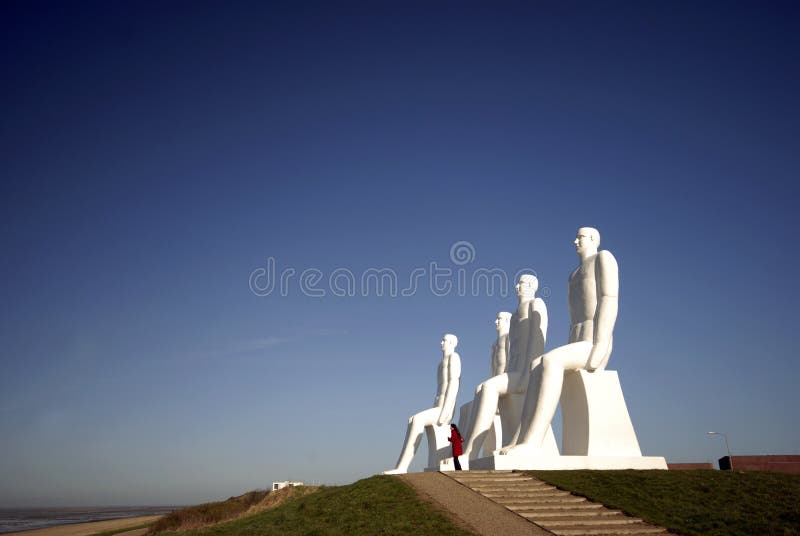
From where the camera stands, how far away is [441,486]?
44.1 feet

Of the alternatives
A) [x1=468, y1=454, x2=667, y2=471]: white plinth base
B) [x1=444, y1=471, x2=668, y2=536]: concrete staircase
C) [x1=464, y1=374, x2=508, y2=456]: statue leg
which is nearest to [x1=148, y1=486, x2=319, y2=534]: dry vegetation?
[x1=464, y1=374, x2=508, y2=456]: statue leg

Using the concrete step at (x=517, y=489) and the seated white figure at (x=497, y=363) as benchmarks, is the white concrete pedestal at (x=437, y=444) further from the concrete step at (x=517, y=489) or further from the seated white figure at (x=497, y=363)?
the concrete step at (x=517, y=489)

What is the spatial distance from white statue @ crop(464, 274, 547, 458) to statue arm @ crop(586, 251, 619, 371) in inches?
119

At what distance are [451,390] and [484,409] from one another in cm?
532

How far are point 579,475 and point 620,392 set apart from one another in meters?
3.49

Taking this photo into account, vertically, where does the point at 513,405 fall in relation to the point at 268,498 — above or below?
above

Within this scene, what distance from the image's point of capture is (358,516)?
11.7 metres

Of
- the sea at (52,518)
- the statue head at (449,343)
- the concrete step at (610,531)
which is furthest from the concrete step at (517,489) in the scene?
the sea at (52,518)

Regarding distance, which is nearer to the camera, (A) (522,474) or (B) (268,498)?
(A) (522,474)

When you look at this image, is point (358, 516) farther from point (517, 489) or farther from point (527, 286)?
point (527, 286)

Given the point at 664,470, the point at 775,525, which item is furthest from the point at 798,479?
the point at 775,525

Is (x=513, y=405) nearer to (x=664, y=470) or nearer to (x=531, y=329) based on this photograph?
(x=531, y=329)

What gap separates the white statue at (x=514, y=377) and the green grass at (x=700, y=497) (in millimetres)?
4553

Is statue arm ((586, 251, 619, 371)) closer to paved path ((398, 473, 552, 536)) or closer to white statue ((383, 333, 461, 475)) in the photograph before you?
paved path ((398, 473, 552, 536))
